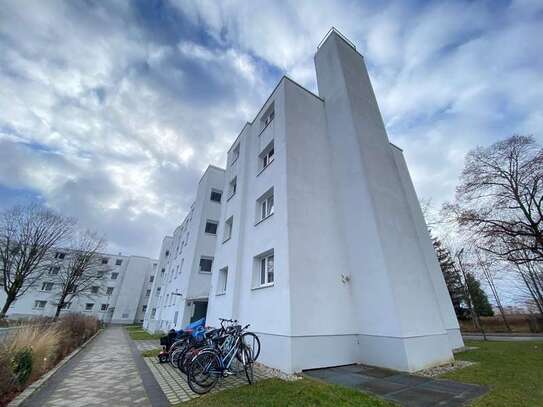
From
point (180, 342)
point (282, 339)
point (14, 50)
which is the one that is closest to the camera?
point (282, 339)

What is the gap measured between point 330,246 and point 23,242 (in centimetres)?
2892

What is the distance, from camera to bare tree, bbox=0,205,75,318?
2036 centimetres

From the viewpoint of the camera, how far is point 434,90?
1057 centimetres

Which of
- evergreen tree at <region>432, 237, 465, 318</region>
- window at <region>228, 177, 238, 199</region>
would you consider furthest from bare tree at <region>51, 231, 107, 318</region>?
evergreen tree at <region>432, 237, 465, 318</region>

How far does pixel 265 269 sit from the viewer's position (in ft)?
30.2

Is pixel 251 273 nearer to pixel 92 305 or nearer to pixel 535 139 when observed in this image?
pixel 535 139

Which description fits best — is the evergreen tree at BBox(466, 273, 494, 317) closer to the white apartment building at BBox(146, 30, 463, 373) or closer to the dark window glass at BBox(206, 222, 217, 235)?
the white apartment building at BBox(146, 30, 463, 373)

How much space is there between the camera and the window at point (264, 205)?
33.8 feet

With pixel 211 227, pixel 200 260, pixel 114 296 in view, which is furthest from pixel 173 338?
pixel 114 296

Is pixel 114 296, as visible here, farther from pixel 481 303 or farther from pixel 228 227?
pixel 481 303

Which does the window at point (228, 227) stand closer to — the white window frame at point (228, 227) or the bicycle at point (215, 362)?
the white window frame at point (228, 227)

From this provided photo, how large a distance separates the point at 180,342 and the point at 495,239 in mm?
17561

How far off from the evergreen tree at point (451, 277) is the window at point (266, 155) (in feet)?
80.1

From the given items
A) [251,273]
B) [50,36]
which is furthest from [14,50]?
[251,273]
